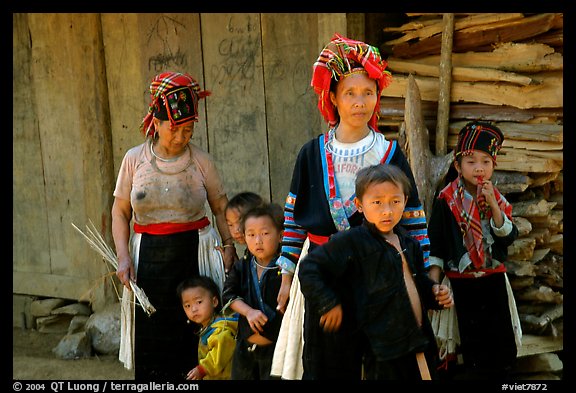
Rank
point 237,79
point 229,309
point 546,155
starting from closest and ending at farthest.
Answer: point 229,309
point 546,155
point 237,79

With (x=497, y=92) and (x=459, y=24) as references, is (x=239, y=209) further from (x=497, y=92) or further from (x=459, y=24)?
(x=459, y=24)

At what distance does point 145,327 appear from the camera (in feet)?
14.1

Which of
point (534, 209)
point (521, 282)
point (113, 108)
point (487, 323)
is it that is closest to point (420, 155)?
point (534, 209)

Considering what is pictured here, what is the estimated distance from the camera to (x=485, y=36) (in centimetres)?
495

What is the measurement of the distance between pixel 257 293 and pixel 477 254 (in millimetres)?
1176

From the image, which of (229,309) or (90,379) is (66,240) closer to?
(90,379)

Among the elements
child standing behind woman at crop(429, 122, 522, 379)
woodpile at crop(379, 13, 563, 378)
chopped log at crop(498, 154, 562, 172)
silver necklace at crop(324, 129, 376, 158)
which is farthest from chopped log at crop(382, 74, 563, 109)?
silver necklace at crop(324, 129, 376, 158)

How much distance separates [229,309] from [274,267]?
1.44 ft

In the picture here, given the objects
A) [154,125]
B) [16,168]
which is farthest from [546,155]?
[16,168]

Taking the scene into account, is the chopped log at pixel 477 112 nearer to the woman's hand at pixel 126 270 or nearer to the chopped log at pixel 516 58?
the chopped log at pixel 516 58

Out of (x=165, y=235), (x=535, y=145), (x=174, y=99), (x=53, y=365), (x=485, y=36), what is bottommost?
(x=53, y=365)

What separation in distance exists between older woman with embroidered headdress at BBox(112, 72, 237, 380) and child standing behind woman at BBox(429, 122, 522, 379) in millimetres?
1170

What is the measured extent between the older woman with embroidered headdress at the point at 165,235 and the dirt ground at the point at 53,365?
160 cm

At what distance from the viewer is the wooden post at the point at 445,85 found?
491cm
